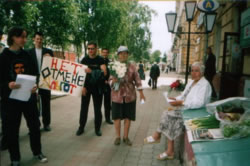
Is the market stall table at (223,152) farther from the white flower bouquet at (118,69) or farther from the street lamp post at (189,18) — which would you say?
the street lamp post at (189,18)

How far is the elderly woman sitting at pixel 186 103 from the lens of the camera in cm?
328

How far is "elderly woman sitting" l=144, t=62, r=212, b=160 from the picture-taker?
10.8ft

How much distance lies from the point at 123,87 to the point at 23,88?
1800 mm

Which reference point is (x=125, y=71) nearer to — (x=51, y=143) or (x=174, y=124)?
(x=174, y=124)

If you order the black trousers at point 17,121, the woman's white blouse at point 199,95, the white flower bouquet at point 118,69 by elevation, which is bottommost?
the black trousers at point 17,121

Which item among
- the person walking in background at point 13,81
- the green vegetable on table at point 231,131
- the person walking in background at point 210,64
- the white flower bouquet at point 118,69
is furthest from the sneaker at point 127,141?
the person walking in background at point 210,64

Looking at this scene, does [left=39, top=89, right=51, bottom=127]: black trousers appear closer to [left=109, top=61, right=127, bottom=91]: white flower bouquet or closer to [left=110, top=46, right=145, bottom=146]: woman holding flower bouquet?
[left=110, top=46, right=145, bottom=146]: woman holding flower bouquet

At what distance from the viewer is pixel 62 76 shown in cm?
456

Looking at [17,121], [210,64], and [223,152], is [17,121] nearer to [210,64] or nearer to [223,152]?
[223,152]

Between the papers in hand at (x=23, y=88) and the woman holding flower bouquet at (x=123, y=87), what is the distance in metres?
1.50

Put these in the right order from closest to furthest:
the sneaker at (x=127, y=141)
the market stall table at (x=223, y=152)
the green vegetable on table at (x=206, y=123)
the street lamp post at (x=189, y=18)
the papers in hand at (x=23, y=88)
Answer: the market stall table at (x=223, y=152), the green vegetable on table at (x=206, y=123), the papers in hand at (x=23, y=88), the sneaker at (x=127, y=141), the street lamp post at (x=189, y=18)

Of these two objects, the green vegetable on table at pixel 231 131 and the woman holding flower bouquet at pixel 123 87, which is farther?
the woman holding flower bouquet at pixel 123 87

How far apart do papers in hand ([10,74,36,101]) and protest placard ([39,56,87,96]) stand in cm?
127

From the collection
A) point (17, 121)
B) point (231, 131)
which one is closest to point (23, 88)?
point (17, 121)
